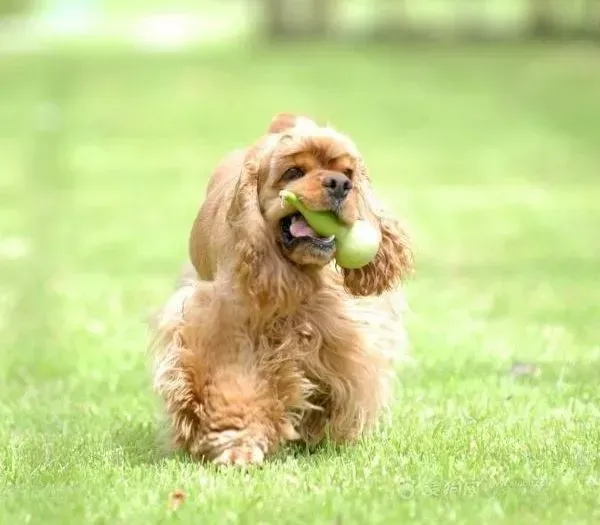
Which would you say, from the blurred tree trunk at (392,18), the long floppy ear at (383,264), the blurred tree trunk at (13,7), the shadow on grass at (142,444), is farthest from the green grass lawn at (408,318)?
the blurred tree trunk at (13,7)

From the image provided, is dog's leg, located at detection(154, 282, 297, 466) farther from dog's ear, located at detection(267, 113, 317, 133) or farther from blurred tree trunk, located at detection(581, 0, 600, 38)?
blurred tree trunk, located at detection(581, 0, 600, 38)

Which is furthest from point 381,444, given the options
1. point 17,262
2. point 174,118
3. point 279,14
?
point 279,14

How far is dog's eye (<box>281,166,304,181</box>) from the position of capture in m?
5.21

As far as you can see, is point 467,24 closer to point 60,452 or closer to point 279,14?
point 279,14

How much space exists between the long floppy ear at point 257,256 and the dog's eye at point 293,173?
0.11 meters

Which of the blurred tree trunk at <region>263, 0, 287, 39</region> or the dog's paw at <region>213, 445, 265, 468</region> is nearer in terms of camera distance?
the dog's paw at <region>213, 445, 265, 468</region>

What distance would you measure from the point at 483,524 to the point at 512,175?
1139 cm

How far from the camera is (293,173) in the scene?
5.21 meters

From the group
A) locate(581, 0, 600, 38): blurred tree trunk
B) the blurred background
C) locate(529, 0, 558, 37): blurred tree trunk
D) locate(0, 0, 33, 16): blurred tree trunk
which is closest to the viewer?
the blurred background

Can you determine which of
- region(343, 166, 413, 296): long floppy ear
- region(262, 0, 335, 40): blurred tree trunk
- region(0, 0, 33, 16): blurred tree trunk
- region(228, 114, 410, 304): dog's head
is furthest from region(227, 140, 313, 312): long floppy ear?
region(0, 0, 33, 16): blurred tree trunk

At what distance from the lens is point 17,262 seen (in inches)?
406

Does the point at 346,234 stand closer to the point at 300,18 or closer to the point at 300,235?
the point at 300,235

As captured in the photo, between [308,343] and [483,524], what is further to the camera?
[308,343]

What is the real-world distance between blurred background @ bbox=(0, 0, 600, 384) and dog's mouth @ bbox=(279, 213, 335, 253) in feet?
3.03
